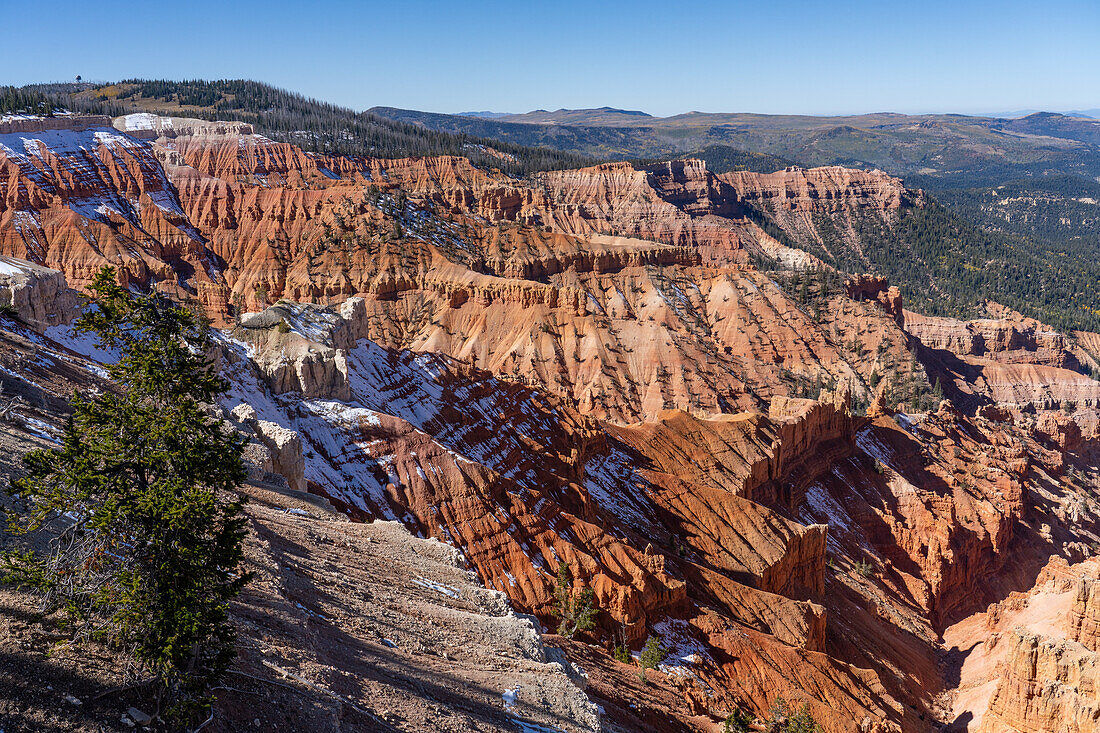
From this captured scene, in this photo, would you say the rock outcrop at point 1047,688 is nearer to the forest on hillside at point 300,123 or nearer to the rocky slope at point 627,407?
the rocky slope at point 627,407

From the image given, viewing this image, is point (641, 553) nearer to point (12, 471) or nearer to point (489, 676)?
point (489, 676)

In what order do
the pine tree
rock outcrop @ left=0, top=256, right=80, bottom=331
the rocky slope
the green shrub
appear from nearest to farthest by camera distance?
the pine tree → the green shrub → rock outcrop @ left=0, top=256, right=80, bottom=331 → the rocky slope

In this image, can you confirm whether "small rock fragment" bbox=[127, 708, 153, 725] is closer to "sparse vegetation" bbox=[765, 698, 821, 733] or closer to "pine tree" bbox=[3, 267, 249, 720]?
"pine tree" bbox=[3, 267, 249, 720]

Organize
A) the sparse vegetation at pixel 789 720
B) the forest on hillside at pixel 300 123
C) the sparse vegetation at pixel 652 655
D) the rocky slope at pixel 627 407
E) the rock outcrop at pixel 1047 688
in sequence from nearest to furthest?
the sparse vegetation at pixel 789 720, the sparse vegetation at pixel 652 655, the rock outcrop at pixel 1047 688, the rocky slope at pixel 627 407, the forest on hillside at pixel 300 123

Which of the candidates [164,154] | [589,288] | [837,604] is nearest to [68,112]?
[164,154]

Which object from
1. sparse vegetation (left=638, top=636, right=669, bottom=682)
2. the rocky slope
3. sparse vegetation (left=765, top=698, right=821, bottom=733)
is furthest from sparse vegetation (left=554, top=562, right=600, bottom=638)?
sparse vegetation (left=765, top=698, right=821, bottom=733)

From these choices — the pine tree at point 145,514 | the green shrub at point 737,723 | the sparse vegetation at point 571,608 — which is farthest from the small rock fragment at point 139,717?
the sparse vegetation at point 571,608
